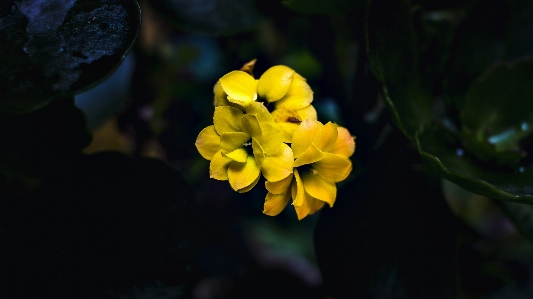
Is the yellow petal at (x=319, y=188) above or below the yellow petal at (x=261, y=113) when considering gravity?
below

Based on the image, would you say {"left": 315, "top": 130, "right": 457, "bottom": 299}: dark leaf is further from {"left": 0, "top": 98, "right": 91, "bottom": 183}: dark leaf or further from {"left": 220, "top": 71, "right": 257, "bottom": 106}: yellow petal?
{"left": 0, "top": 98, "right": 91, "bottom": 183}: dark leaf

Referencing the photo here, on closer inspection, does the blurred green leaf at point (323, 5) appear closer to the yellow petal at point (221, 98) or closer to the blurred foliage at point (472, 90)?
the blurred foliage at point (472, 90)

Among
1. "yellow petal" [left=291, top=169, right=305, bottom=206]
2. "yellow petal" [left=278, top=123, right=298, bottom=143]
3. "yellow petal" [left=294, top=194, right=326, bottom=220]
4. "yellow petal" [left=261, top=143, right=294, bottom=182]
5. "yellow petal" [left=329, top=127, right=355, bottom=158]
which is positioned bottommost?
"yellow petal" [left=294, top=194, right=326, bottom=220]

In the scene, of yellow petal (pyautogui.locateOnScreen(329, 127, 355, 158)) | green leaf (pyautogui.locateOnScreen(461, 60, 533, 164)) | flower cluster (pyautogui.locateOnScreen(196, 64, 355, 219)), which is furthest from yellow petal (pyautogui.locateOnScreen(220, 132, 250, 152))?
green leaf (pyautogui.locateOnScreen(461, 60, 533, 164))

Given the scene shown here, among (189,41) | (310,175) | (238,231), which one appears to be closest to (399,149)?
(310,175)

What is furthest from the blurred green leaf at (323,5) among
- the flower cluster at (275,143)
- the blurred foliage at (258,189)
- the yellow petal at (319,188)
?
the yellow petal at (319,188)

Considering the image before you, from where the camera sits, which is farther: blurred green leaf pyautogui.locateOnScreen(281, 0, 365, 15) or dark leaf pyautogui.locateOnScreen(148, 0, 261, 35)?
dark leaf pyautogui.locateOnScreen(148, 0, 261, 35)

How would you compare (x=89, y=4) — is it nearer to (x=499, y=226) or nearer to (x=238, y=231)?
(x=238, y=231)
